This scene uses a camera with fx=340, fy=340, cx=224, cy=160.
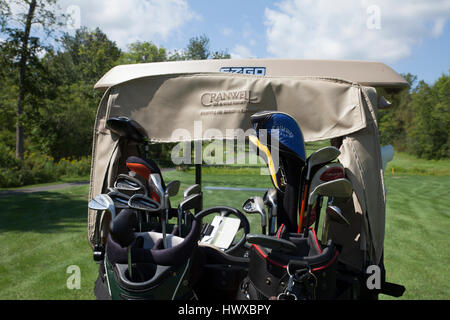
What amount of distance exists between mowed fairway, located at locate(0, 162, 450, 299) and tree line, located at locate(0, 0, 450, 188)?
226 centimetres

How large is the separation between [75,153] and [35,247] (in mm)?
14462

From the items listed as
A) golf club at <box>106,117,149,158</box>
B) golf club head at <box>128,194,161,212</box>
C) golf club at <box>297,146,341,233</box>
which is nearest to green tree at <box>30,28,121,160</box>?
golf club at <box>106,117,149,158</box>

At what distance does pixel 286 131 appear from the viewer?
2141 millimetres

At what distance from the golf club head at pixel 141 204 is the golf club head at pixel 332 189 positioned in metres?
0.94

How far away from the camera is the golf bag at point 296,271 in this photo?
5.69 ft

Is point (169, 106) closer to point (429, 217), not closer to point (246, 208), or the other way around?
point (246, 208)

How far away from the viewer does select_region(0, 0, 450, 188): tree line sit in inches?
498

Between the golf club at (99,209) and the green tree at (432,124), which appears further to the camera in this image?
the green tree at (432,124)

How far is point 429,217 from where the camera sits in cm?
804

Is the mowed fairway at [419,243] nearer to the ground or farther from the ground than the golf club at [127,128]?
nearer to the ground

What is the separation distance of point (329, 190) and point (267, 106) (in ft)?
2.70

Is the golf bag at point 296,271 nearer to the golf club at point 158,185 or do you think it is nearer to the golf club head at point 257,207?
the golf club head at point 257,207

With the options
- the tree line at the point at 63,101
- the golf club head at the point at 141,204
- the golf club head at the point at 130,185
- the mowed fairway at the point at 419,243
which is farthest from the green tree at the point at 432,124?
the golf club head at the point at 141,204

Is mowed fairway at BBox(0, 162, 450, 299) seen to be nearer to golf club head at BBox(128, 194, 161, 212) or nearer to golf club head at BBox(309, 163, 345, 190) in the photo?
golf club head at BBox(309, 163, 345, 190)
